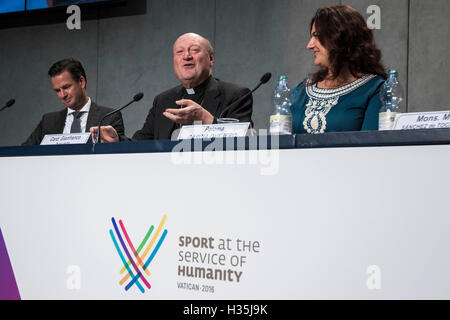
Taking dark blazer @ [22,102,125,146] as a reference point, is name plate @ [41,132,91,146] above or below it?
below

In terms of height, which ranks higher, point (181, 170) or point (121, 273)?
point (181, 170)

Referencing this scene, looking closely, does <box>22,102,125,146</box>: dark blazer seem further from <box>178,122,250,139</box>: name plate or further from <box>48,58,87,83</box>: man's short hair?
<box>178,122,250,139</box>: name plate

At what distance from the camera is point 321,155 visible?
1.48 meters

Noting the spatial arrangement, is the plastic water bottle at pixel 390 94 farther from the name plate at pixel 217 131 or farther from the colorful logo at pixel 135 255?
the colorful logo at pixel 135 255

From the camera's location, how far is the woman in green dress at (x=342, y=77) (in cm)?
209

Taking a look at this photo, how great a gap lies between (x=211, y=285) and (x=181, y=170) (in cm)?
36

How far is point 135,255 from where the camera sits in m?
1.76

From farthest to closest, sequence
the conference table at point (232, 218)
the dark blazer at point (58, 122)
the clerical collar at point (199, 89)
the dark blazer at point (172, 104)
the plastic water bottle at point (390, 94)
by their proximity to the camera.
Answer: the dark blazer at point (58, 122) < the clerical collar at point (199, 89) < the dark blazer at point (172, 104) < the plastic water bottle at point (390, 94) < the conference table at point (232, 218)

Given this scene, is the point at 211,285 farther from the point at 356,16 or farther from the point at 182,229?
the point at 356,16

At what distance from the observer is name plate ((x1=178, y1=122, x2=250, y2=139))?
1.66m

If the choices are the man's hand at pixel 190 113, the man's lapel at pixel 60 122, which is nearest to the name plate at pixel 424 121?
the man's hand at pixel 190 113

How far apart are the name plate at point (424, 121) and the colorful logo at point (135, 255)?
76 centimetres

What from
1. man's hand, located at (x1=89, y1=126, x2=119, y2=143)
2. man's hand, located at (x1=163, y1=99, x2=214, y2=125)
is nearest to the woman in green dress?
man's hand, located at (x1=163, y1=99, x2=214, y2=125)
